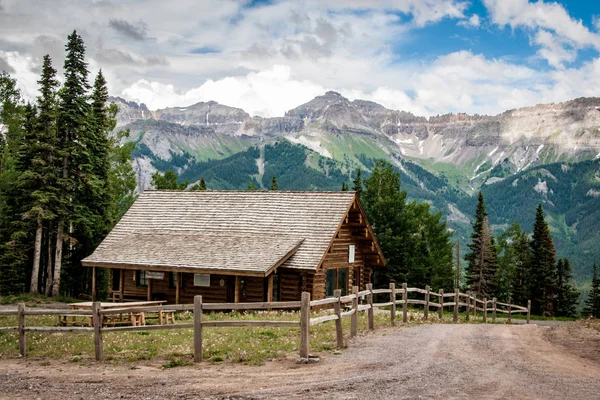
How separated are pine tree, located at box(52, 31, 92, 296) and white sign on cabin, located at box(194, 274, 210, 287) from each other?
13.7 metres

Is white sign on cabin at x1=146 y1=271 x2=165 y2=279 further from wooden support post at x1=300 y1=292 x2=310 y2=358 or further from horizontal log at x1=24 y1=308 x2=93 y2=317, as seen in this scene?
wooden support post at x1=300 y1=292 x2=310 y2=358

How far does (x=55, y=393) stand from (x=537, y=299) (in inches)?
2637

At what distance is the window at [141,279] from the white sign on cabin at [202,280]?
3.75 m

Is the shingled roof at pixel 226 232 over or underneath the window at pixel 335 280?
over

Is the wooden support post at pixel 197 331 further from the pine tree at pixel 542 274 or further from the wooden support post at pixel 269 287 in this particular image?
the pine tree at pixel 542 274

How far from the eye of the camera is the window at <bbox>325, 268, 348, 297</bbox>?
112ft

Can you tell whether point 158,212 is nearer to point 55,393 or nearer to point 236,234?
point 236,234

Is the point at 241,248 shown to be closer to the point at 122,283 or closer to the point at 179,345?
the point at 122,283

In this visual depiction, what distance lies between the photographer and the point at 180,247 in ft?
111

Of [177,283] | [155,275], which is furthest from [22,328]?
[155,275]

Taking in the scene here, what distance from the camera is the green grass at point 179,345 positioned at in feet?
50.3

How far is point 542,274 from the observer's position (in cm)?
7038

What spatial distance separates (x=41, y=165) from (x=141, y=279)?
12.5 meters

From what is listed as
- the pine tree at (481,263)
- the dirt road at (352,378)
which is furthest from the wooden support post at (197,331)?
the pine tree at (481,263)
